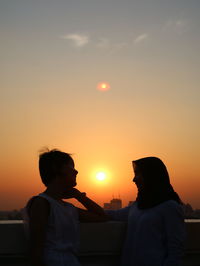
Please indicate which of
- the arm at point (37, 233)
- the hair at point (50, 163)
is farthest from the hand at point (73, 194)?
the arm at point (37, 233)

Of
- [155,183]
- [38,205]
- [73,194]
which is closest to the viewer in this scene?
[38,205]

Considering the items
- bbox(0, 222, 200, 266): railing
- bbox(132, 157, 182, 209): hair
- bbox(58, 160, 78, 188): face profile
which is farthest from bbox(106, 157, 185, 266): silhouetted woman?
bbox(58, 160, 78, 188): face profile

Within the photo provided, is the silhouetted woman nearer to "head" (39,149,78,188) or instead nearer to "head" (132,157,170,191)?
"head" (132,157,170,191)

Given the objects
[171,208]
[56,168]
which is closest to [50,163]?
[56,168]

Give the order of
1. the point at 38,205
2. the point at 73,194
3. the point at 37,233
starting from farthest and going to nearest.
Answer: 1. the point at 73,194
2. the point at 38,205
3. the point at 37,233

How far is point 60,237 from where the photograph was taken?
3141 millimetres

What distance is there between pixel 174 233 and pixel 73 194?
0.99 m

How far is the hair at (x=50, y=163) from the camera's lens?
10.8 ft

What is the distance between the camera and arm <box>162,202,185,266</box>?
10.5 feet

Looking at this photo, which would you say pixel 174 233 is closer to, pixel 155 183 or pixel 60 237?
pixel 155 183

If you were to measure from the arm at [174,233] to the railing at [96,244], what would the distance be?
0.96 feet

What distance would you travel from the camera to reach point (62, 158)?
331cm

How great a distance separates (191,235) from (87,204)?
1.00m

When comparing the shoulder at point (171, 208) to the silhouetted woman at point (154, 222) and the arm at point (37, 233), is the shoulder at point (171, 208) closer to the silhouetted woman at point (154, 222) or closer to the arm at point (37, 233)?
the silhouetted woman at point (154, 222)
